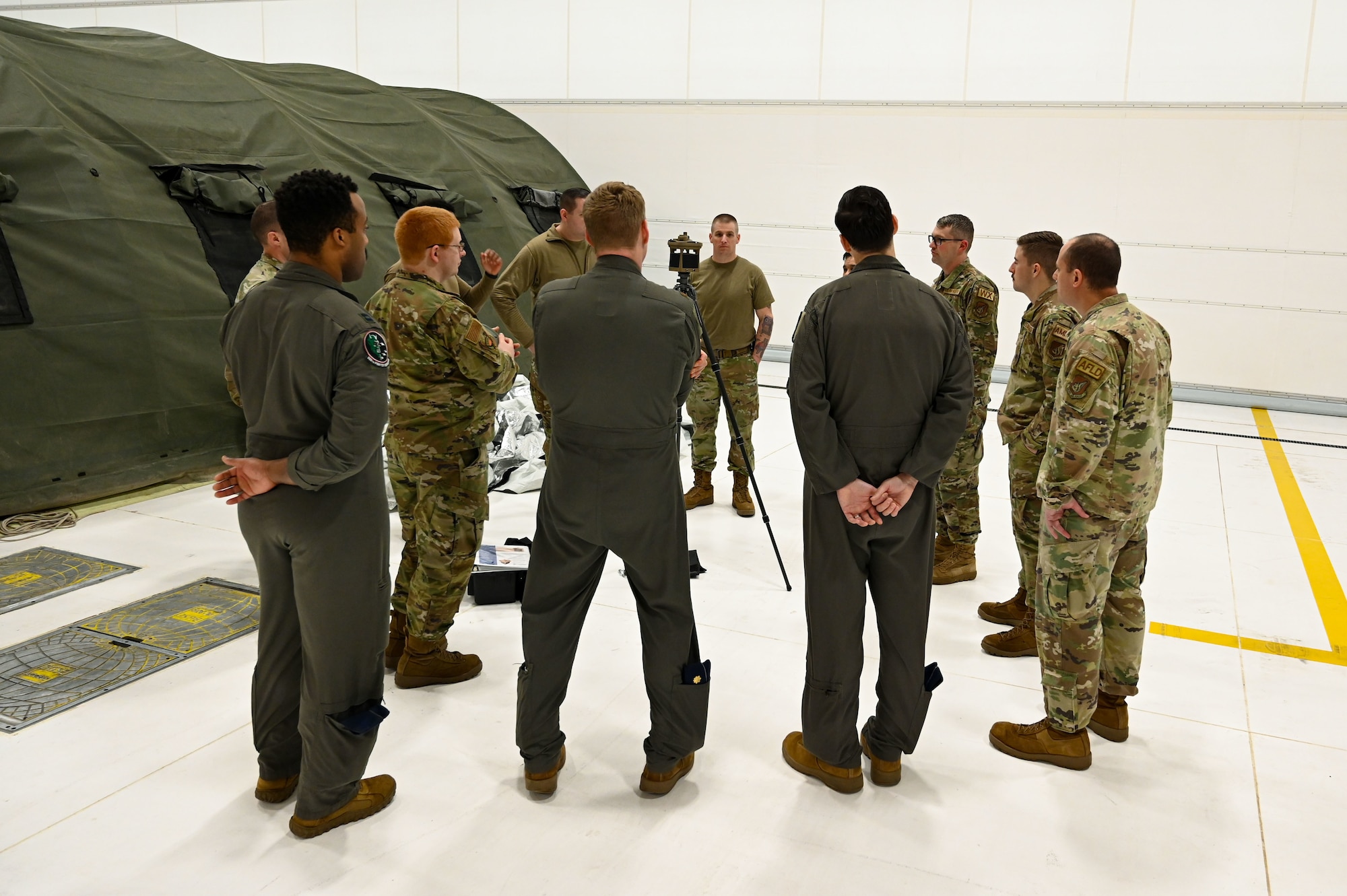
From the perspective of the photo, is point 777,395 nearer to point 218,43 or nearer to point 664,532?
point 664,532

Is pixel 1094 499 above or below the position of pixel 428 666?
above

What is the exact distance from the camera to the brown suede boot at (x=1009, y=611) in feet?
13.5

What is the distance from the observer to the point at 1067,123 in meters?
8.96

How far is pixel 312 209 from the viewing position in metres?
2.36

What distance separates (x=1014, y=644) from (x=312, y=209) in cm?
306

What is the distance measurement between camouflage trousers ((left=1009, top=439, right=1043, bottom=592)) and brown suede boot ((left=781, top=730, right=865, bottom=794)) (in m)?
1.28

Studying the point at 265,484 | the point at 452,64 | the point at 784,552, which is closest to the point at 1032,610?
the point at 784,552

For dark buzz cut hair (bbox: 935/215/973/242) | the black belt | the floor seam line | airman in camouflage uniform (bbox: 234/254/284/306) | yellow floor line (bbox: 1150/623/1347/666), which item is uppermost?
dark buzz cut hair (bbox: 935/215/973/242)

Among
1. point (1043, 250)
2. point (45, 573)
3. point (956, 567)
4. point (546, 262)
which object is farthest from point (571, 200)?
point (45, 573)

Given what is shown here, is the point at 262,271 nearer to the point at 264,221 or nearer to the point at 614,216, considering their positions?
the point at 264,221

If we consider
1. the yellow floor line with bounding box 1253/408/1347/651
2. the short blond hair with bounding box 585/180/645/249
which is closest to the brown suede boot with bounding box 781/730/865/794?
the short blond hair with bounding box 585/180/645/249

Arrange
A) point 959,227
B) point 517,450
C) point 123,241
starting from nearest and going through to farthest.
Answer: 1. point 959,227
2. point 123,241
3. point 517,450

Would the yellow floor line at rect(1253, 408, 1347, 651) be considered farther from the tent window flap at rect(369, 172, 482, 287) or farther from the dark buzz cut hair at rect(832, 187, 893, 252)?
the tent window flap at rect(369, 172, 482, 287)

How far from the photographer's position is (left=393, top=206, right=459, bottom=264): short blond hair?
3199mm
